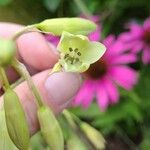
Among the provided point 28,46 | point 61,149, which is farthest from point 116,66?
point 61,149

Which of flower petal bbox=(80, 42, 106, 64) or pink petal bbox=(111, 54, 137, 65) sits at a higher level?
flower petal bbox=(80, 42, 106, 64)

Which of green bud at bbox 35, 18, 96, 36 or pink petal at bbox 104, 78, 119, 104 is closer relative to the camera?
green bud at bbox 35, 18, 96, 36

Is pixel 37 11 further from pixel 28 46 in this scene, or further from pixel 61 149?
pixel 61 149

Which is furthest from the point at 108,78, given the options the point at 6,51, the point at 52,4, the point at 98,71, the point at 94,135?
the point at 6,51

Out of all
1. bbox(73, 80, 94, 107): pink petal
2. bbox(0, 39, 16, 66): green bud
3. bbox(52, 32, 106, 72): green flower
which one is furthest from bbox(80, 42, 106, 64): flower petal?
bbox(73, 80, 94, 107): pink petal

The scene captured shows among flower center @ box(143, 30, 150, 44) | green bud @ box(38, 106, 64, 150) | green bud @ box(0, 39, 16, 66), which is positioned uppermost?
green bud @ box(0, 39, 16, 66)

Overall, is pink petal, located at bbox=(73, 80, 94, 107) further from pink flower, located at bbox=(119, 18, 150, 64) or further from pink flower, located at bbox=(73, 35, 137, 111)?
pink flower, located at bbox=(119, 18, 150, 64)

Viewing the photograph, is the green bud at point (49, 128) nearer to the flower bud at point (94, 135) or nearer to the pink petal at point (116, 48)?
the flower bud at point (94, 135)
